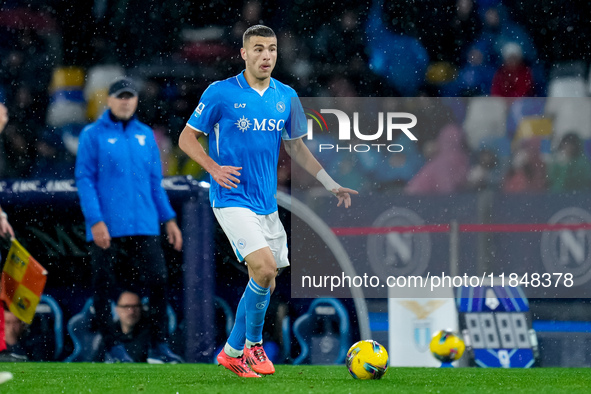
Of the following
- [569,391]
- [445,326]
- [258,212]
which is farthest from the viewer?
[445,326]

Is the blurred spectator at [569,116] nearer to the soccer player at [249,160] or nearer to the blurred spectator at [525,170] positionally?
the blurred spectator at [525,170]

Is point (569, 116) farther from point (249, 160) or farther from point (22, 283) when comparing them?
point (22, 283)

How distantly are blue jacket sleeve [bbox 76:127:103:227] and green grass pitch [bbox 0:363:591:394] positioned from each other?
3.87 ft

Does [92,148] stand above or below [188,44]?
below

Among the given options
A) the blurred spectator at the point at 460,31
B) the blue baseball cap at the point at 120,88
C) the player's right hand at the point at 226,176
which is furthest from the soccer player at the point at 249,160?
the blurred spectator at the point at 460,31

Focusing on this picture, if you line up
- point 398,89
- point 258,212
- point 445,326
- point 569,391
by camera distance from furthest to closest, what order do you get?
1. point 398,89
2. point 445,326
3. point 258,212
4. point 569,391

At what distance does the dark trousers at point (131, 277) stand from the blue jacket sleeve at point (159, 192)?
20cm

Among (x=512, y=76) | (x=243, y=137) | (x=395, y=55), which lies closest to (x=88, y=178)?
(x=243, y=137)

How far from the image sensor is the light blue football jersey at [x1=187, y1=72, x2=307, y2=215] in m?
5.16

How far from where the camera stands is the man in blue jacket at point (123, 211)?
7.07 meters

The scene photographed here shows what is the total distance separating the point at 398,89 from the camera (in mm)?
7508

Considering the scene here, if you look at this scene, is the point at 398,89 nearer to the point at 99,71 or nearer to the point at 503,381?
the point at 99,71

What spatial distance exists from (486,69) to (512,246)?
4.92 ft

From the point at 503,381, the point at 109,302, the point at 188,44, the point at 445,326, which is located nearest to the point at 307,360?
the point at 445,326
